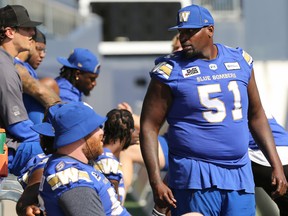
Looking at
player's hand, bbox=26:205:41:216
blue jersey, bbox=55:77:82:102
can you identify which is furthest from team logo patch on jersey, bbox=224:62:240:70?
blue jersey, bbox=55:77:82:102

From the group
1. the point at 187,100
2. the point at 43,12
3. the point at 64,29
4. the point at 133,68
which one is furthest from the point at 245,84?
the point at 133,68

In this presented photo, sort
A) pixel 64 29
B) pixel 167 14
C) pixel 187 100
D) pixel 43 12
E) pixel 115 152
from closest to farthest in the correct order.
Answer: pixel 187 100, pixel 115 152, pixel 43 12, pixel 64 29, pixel 167 14

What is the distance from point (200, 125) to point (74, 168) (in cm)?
141

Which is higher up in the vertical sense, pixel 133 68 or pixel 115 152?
pixel 115 152

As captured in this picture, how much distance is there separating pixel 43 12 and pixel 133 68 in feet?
37.9

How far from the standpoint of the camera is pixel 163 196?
21.7ft

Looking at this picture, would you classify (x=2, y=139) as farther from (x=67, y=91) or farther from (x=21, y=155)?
(x=67, y=91)

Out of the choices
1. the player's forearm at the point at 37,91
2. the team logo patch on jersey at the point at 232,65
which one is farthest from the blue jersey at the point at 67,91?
the team logo patch on jersey at the point at 232,65

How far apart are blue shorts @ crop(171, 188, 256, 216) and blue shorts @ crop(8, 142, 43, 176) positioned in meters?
1.06

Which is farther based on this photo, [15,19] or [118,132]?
[118,132]

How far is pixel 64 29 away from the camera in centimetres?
2597

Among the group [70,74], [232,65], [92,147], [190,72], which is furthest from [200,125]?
[70,74]

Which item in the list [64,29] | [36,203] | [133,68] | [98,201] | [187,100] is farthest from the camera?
[133,68]

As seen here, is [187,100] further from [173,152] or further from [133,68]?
[133,68]
